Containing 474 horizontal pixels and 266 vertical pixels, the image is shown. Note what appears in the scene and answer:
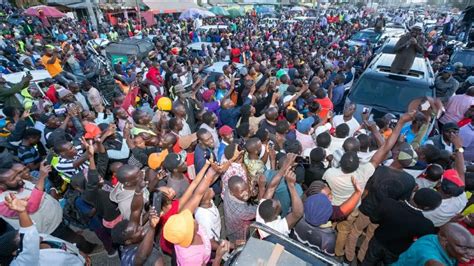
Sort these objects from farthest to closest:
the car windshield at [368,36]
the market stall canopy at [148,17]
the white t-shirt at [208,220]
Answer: the market stall canopy at [148,17], the car windshield at [368,36], the white t-shirt at [208,220]

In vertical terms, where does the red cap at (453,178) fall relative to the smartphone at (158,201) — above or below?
above

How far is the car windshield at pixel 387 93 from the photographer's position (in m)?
5.65

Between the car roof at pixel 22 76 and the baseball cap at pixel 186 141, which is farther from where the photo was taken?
the car roof at pixel 22 76

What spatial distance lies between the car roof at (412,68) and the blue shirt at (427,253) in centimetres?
488

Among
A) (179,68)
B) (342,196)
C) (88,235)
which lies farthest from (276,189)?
(179,68)

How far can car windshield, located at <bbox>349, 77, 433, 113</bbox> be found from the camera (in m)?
5.65

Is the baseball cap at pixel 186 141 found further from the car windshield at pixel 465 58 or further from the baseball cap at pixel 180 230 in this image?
the car windshield at pixel 465 58

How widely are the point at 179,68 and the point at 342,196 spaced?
6198 millimetres

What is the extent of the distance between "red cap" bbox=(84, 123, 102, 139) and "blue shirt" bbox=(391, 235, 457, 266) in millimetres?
4089

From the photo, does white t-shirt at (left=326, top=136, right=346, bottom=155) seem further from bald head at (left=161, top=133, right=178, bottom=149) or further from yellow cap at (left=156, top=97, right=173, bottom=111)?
yellow cap at (left=156, top=97, right=173, bottom=111)

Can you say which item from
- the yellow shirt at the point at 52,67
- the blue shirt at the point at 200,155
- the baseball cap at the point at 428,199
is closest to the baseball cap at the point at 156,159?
the blue shirt at the point at 200,155

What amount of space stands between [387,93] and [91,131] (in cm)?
590

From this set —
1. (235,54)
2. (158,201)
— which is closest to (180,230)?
(158,201)

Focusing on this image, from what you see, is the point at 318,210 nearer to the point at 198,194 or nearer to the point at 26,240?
the point at 198,194
